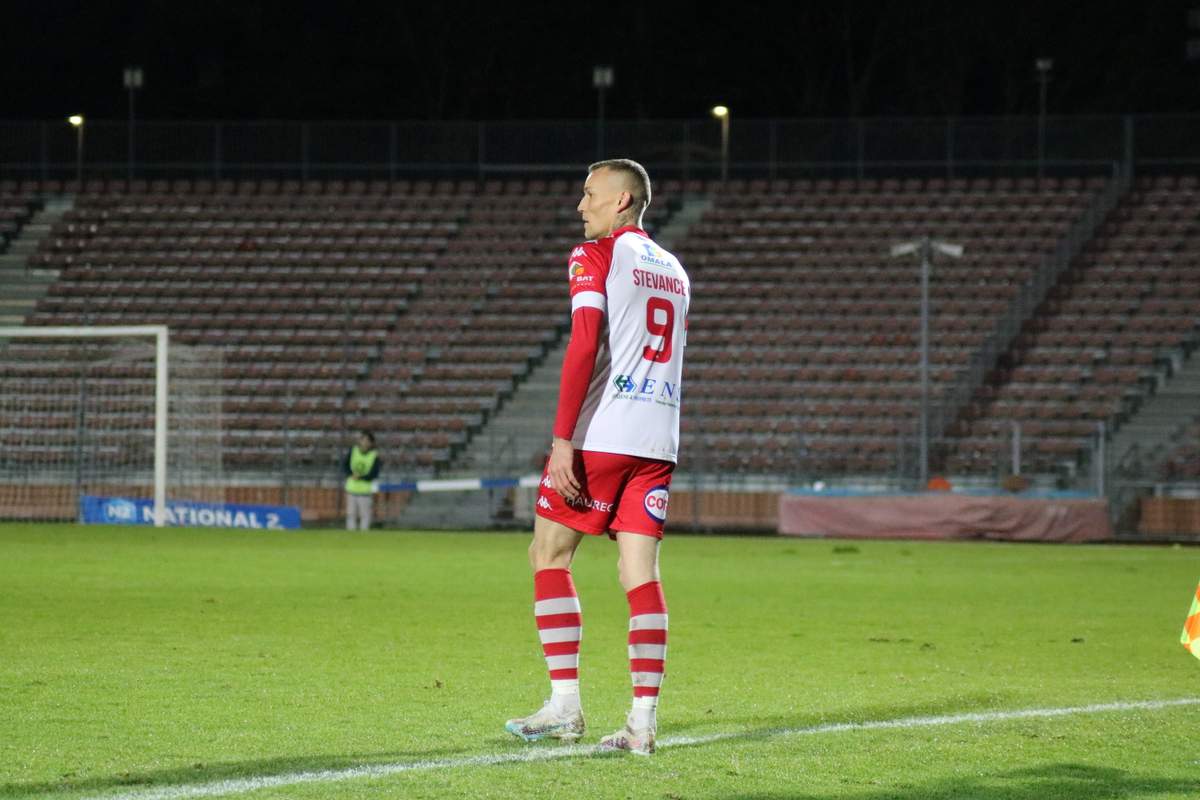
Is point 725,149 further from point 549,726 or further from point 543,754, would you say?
point 543,754

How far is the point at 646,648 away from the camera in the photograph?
604 cm

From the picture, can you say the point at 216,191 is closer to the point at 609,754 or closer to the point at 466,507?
the point at 466,507

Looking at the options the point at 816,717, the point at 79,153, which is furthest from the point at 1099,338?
the point at 816,717

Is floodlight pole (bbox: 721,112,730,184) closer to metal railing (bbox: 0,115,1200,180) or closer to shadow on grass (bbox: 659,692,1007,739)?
metal railing (bbox: 0,115,1200,180)

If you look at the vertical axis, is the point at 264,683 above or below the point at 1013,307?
below

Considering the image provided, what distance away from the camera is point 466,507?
28.3 m

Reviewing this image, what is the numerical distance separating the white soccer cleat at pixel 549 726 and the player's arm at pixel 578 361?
0.78m

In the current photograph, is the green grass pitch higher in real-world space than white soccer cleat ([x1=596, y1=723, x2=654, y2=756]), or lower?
lower

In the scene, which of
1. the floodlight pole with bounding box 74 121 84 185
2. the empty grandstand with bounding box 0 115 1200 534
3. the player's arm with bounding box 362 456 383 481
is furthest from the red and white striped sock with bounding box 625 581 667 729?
the floodlight pole with bounding box 74 121 84 185

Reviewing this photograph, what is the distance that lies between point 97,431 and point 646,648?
70.5 ft

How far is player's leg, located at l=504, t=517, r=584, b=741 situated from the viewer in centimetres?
613

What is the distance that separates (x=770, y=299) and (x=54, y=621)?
22844mm

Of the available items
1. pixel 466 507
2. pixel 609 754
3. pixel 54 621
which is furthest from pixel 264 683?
pixel 466 507

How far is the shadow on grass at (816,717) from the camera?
254 inches
